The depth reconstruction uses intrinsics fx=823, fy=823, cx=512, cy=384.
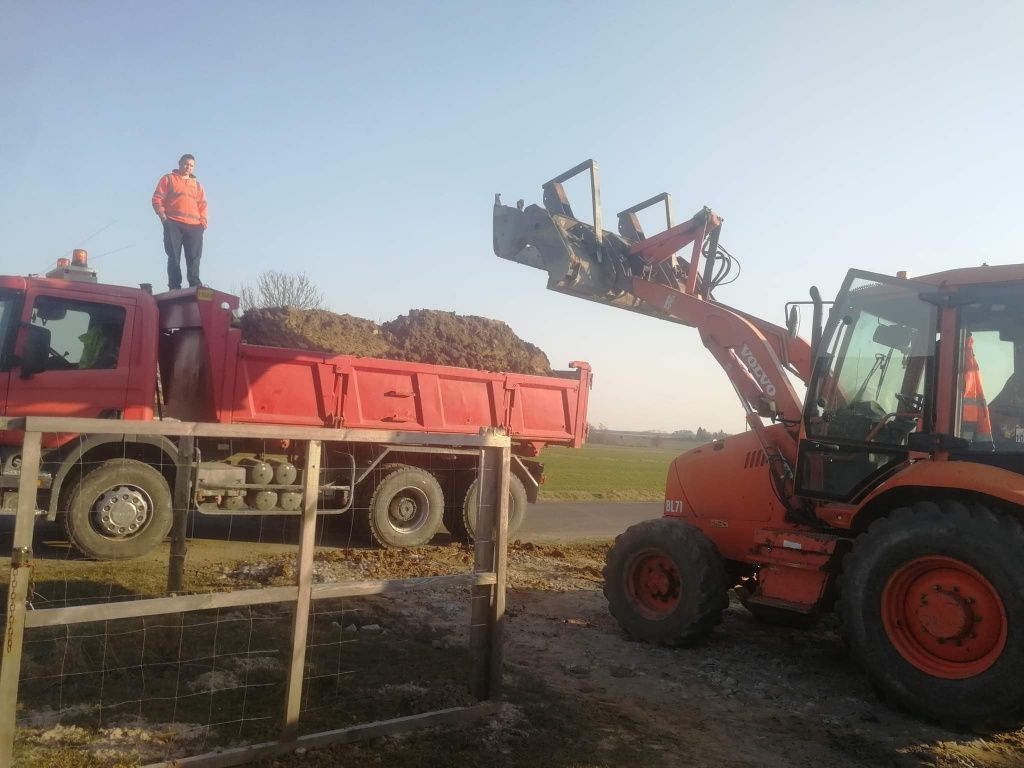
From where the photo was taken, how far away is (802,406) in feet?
20.9

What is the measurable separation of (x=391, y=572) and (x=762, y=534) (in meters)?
4.09

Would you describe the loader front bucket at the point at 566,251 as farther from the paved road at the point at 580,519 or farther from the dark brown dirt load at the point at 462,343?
the paved road at the point at 580,519

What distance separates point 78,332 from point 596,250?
5.46m

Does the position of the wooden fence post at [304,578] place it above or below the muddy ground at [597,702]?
above

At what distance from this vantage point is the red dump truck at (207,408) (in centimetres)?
823

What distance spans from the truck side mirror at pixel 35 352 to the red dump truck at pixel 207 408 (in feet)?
0.03

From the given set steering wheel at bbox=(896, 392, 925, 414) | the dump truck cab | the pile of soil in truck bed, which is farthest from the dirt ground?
the pile of soil in truck bed

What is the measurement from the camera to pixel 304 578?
4.07 meters

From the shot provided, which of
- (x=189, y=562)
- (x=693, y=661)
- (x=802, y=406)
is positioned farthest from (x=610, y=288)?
(x=189, y=562)

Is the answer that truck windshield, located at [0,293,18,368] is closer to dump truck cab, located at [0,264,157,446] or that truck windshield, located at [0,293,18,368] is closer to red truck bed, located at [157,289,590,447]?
dump truck cab, located at [0,264,157,446]

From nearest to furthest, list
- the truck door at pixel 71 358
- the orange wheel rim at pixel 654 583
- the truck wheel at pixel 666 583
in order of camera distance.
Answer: the truck wheel at pixel 666 583 → the orange wheel rim at pixel 654 583 → the truck door at pixel 71 358

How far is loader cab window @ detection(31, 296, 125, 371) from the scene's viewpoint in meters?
8.42

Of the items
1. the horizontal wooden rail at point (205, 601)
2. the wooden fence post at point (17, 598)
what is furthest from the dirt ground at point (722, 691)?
the wooden fence post at point (17, 598)

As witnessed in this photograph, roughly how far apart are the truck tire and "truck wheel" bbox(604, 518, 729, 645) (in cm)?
467
